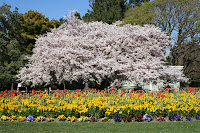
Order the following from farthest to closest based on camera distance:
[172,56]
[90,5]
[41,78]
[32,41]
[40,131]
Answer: [90,5] → [32,41] → [172,56] → [41,78] → [40,131]

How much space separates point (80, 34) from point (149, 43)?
5.09 metres

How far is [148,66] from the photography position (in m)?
14.6

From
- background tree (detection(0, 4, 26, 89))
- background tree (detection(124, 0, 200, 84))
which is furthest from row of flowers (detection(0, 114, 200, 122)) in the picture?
background tree (detection(124, 0, 200, 84))

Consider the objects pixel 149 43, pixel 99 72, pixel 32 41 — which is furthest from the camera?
pixel 32 41

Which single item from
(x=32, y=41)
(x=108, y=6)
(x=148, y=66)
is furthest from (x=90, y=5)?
(x=148, y=66)

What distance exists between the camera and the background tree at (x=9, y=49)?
23938 millimetres

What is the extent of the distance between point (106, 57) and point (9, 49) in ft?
47.4

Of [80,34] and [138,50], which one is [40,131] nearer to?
[138,50]

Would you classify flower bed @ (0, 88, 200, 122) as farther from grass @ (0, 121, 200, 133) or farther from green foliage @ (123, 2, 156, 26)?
green foliage @ (123, 2, 156, 26)

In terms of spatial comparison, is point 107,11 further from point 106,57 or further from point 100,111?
point 100,111

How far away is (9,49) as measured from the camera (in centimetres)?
2489

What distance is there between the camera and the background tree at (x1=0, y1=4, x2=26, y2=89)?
23.9 metres

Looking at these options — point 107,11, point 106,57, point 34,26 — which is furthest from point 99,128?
point 107,11

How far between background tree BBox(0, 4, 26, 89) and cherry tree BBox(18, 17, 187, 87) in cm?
861
